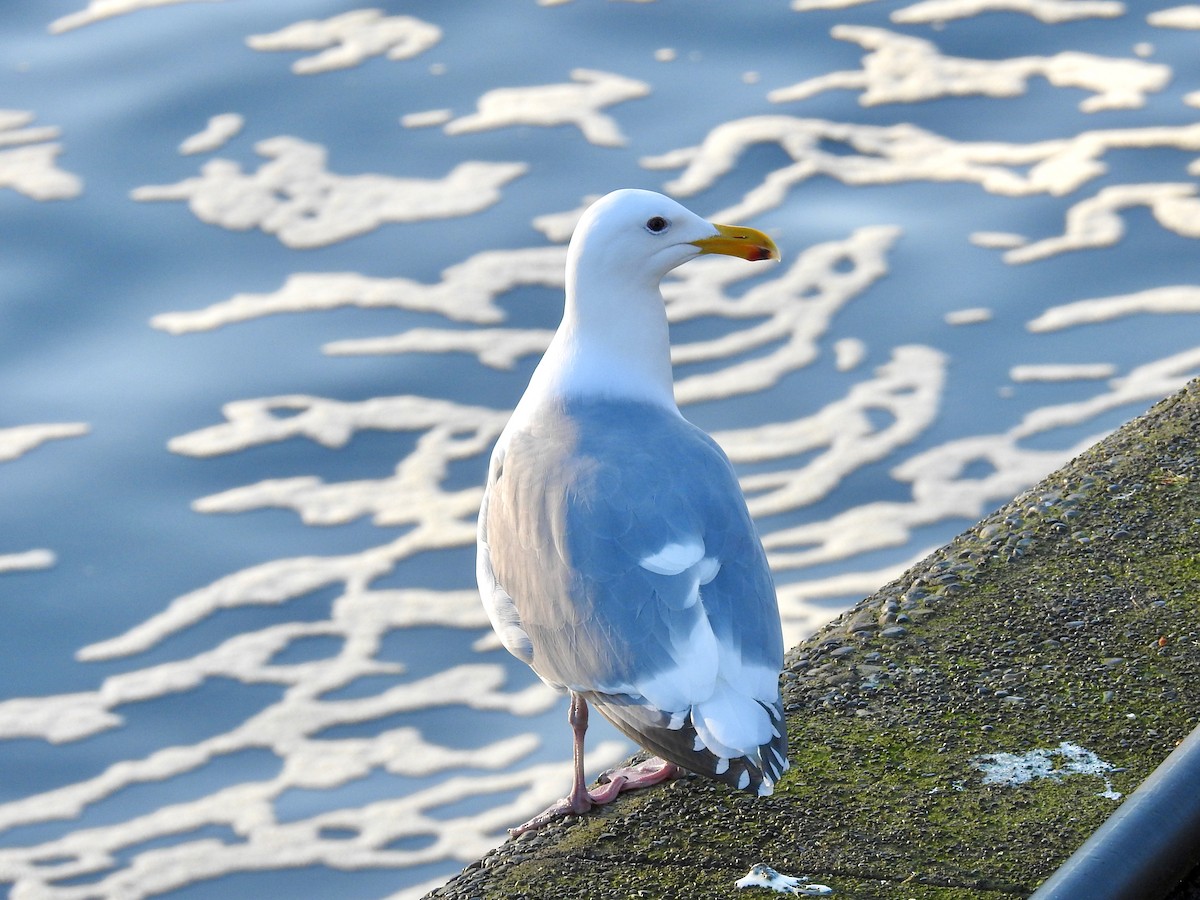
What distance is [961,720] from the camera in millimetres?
2945

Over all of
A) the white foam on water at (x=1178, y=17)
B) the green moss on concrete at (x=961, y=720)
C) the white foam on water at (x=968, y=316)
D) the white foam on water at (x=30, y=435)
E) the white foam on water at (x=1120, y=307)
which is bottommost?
the white foam on water at (x=1120, y=307)

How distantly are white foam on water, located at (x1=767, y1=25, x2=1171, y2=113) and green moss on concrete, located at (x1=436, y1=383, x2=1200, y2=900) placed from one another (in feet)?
14.7

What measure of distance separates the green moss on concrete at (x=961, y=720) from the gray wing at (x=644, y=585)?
219mm

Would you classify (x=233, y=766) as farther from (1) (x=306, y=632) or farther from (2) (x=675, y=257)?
Answer: (2) (x=675, y=257)

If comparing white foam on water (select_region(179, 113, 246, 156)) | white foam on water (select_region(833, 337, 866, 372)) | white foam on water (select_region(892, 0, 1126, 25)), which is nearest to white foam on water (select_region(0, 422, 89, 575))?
white foam on water (select_region(179, 113, 246, 156))

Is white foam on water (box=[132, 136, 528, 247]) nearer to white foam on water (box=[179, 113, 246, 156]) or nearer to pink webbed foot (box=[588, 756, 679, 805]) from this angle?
white foam on water (box=[179, 113, 246, 156])

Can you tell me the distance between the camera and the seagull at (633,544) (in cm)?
267

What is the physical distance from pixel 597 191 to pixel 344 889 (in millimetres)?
3512

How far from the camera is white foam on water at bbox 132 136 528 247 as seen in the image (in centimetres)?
711

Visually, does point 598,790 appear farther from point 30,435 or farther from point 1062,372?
point 30,435

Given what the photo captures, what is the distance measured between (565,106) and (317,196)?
1225 mm

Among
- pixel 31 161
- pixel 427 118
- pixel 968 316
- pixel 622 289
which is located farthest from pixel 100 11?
pixel 622 289

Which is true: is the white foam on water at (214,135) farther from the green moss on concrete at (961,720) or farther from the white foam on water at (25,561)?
the green moss on concrete at (961,720)

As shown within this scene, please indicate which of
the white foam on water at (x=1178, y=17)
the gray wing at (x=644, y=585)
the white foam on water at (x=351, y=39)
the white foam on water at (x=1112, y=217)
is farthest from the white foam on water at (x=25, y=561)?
the white foam on water at (x=1178, y=17)
